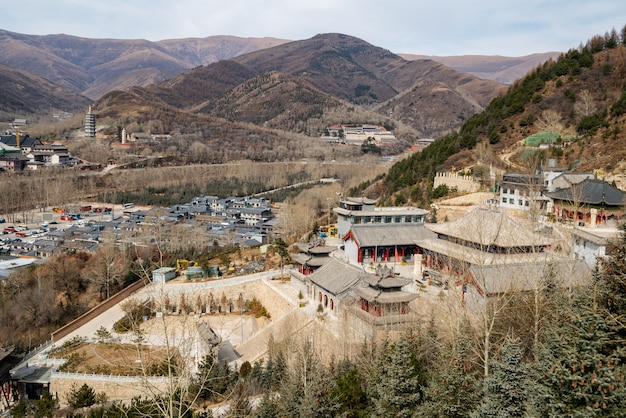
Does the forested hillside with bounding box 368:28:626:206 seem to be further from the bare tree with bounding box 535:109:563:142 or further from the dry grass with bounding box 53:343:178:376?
the dry grass with bounding box 53:343:178:376

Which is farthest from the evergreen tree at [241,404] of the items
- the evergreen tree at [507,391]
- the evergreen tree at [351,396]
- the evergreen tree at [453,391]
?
the evergreen tree at [507,391]

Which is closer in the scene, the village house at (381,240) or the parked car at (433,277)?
the parked car at (433,277)

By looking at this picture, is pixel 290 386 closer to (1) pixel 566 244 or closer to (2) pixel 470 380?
(2) pixel 470 380

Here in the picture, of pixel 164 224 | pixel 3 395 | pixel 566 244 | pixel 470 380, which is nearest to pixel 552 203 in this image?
pixel 566 244

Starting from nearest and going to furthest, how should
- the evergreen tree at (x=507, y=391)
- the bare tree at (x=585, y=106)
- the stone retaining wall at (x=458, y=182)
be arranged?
the evergreen tree at (x=507, y=391)
the stone retaining wall at (x=458, y=182)
the bare tree at (x=585, y=106)

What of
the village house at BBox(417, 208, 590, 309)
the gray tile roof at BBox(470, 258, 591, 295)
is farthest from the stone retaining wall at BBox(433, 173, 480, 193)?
the gray tile roof at BBox(470, 258, 591, 295)

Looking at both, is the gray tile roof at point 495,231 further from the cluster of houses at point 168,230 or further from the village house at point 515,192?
the cluster of houses at point 168,230

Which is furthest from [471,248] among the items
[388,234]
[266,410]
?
[266,410]
